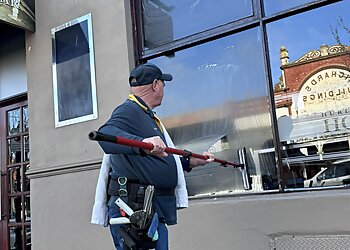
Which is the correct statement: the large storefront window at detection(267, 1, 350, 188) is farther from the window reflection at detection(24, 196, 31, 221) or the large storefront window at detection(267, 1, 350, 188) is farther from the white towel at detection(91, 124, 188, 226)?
the window reflection at detection(24, 196, 31, 221)

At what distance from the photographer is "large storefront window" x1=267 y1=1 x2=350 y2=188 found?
3791 millimetres

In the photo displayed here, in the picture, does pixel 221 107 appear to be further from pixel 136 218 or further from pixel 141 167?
pixel 136 218

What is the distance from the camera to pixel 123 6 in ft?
15.4

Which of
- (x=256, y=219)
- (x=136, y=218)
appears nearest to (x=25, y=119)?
(x=256, y=219)

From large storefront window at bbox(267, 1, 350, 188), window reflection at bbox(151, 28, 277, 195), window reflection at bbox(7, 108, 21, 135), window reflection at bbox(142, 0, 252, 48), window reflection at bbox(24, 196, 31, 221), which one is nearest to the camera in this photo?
large storefront window at bbox(267, 1, 350, 188)

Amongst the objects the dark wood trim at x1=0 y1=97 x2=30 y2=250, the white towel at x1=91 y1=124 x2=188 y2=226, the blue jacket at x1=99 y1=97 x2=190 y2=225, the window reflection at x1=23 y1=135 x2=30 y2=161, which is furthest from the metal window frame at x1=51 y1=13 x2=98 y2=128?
the blue jacket at x1=99 y1=97 x2=190 y2=225

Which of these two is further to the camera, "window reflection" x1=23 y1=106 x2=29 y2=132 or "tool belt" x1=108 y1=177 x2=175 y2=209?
"window reflection" x1=23 y1=106 x2=29 y2=132

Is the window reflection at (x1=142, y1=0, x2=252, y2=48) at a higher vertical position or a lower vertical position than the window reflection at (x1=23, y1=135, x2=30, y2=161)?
higher

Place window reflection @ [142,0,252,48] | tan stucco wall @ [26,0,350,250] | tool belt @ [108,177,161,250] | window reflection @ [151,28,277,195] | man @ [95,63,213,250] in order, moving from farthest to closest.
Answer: window reflection @ [142,0,252,48]
window reflection @ [151,28,277,195]
tan stucco wall @ [26,0,350,250]
man @ [95,63,213,250]
tool belt @ [108,177,161,250]

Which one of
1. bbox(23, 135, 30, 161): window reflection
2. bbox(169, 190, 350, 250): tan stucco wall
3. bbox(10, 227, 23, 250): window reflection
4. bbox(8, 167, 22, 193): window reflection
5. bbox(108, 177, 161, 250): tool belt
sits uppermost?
bbox(23, 135, 30, 161): window reflection

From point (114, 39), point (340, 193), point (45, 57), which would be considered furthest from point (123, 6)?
point (340, 193)

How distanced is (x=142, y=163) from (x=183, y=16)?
2602 millimetres

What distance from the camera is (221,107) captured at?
14.6 ft

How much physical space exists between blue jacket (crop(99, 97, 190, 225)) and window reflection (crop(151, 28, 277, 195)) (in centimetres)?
165
